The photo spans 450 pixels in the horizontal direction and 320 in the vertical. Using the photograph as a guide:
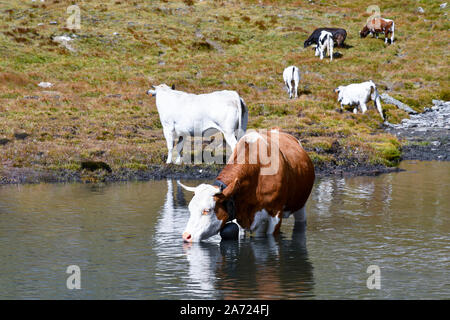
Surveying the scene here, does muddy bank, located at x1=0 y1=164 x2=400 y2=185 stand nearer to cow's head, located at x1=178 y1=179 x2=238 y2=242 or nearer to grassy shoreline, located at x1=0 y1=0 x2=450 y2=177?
grassy shoreline, located at x1=0 y1=0 x2=450 y2=177

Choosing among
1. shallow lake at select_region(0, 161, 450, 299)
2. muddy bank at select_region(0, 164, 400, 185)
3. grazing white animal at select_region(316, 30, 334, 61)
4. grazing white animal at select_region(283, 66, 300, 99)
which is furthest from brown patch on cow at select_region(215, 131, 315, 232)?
grazing white animal at select_region(316, 30, 334, 61)

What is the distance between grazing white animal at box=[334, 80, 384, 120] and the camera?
3578 cm

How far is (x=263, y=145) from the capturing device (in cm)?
1190

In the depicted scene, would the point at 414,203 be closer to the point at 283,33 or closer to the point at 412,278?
the point at 412,278

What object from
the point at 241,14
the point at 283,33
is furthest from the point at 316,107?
the point at 241,14

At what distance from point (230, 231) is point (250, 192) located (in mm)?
855

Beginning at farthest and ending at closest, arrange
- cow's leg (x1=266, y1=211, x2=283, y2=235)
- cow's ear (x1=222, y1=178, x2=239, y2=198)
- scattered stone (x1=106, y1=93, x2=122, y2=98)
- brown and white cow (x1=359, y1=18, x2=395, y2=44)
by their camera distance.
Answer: brown and white cow (x1=359, y1=18, x2=395, y2=44)
scattered stone (x1=106, y1=93, x2=122, y2=98)
cow's leg (x1=266, y1=211, x2=283, y2=235)
cow's ear (x1=222, y1=178, x2=239, y2=198)

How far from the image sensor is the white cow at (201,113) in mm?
20875

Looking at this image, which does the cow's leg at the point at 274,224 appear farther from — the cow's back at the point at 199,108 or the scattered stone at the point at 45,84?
the scattered stone at the point at 45,84

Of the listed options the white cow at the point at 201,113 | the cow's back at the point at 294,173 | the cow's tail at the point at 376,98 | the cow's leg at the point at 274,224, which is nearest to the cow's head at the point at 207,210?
the cow's leg at the point at 274,224

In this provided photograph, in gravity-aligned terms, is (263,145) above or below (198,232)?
above

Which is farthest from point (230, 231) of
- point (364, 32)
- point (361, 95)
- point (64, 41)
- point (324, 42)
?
point (364, 32)

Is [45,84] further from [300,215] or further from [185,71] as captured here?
[300,215]
